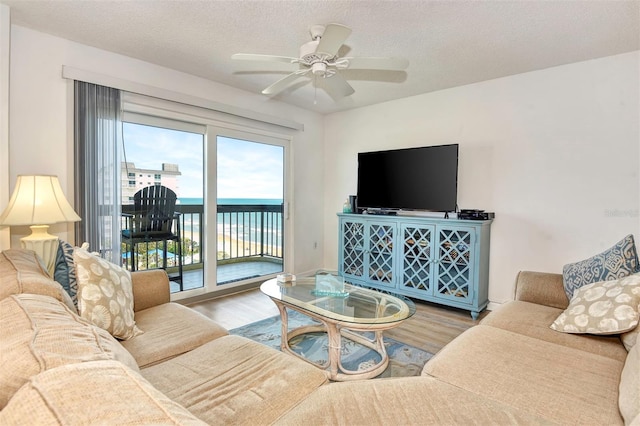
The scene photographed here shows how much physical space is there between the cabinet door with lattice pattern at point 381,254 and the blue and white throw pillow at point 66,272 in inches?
114

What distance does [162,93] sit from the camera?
3.03 meters

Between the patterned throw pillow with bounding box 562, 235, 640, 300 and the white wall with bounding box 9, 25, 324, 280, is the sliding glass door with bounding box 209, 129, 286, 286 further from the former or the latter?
the patterned throw pillow with bounding box 562, 235, 640, 300

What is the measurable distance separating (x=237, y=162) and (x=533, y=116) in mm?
3129

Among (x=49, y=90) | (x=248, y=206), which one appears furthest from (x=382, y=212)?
(x=49, y=90)

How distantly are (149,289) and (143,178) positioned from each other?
1471 millimetres

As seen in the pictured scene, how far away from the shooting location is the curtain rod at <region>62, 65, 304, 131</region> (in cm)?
256

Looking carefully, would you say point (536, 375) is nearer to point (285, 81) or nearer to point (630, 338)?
point (630, 338)

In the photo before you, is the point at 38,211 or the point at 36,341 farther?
the point at 38,211

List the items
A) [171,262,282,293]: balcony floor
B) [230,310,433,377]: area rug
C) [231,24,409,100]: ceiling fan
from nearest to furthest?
[231,24,409,100]: ceiling fan, [230,310,433,377]: area rug, [171,262,282,293]: balcony floor

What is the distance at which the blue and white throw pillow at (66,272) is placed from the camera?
1.58m

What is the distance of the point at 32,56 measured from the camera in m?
2.41

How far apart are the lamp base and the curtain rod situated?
122 cm

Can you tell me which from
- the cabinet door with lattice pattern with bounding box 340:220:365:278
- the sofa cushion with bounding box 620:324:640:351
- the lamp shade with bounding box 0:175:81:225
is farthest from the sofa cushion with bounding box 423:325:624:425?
the lamp shade with bounding box 0:175:81:225

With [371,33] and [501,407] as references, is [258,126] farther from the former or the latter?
[501,407]
